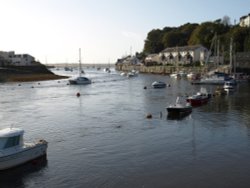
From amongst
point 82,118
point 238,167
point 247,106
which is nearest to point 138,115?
point 82,118

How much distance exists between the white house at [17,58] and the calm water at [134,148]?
372ft

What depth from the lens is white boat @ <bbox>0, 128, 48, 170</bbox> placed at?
25125mm

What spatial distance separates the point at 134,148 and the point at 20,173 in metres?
10.1

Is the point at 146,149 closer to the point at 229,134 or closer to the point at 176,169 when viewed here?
the point at 176,169

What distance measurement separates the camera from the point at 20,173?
25.1 metres

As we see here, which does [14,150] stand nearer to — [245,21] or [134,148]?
[134,148]

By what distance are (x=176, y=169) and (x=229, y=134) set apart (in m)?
12.7

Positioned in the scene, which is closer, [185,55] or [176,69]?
[176,69]

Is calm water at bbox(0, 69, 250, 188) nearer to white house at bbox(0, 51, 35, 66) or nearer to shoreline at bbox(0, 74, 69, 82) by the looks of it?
shoreline at bbox(0, 74, 69, 82)

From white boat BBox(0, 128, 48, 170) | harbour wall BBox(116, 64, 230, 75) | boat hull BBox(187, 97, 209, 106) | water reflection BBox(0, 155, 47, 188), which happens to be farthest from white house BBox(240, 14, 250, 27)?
water reflection BBox(0, 155, 47, 188)

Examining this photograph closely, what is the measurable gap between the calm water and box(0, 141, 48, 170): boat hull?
51 cm

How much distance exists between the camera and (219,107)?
54.7 metres

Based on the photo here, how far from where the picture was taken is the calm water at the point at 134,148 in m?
23.8

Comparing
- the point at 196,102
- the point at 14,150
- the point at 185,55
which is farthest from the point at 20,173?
the point at 185,55
